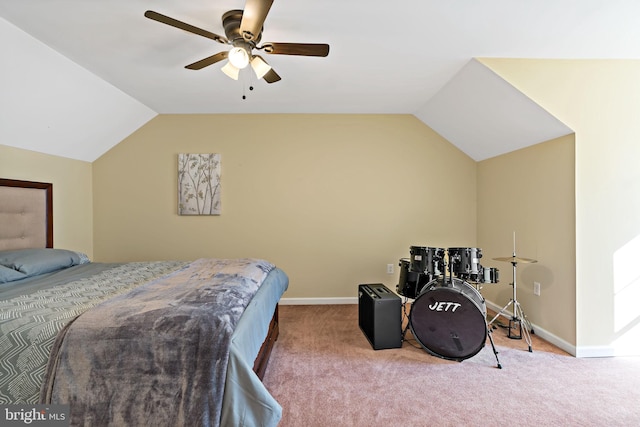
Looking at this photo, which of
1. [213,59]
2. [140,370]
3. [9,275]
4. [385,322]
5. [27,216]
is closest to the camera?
[140,370]

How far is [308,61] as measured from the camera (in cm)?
273

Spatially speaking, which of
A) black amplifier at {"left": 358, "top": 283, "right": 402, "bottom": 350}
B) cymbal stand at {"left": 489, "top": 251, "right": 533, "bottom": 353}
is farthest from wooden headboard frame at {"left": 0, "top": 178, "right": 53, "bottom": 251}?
cymbal stand at {"left": 489, "top": 251, "right": 533, "bottom": 353}

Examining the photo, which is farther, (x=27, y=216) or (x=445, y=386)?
(x=27, y=216)

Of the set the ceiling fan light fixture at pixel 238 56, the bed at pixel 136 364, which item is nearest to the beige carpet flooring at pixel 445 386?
the bed at pixel 136 364

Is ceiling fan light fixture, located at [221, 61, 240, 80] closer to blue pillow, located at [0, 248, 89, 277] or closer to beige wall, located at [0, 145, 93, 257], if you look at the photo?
A: blue pillow, located at [0, 248, 89, 277]

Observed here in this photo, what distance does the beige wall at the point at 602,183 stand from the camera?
2656 millimetres

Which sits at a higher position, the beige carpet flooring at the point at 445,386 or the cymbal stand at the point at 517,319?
the cymbal stand at the point at 517,319

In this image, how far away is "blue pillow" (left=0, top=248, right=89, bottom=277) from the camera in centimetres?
244

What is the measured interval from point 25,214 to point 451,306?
4.00 metres

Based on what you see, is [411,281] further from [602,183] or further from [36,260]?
[36,260]

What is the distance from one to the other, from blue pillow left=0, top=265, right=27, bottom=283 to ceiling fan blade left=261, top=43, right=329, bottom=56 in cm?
236

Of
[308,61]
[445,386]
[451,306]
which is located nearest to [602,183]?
[451,306]

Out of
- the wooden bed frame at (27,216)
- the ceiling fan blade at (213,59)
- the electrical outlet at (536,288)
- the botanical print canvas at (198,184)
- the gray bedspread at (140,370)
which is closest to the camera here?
the gray bedspread at (140,370)

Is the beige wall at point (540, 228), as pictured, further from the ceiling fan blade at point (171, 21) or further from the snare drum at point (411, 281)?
the ceiling fan blade at point (171, 21)
